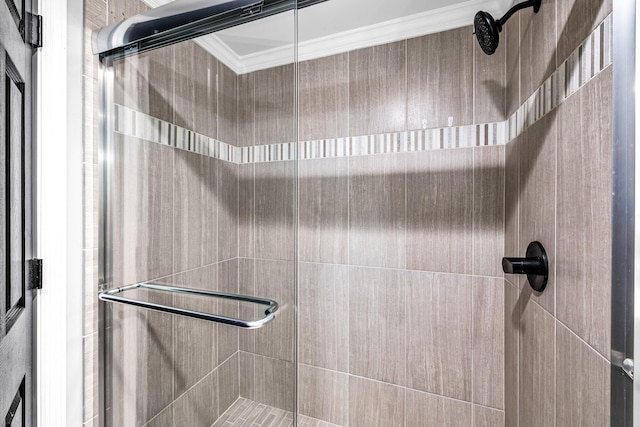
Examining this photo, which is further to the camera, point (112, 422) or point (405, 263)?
point (405, 263)

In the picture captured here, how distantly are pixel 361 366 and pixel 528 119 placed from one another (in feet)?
4.55

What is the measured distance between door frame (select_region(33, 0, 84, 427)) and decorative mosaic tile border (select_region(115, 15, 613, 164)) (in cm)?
16

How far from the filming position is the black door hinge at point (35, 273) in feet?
2.60

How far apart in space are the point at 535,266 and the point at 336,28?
4.78 ft

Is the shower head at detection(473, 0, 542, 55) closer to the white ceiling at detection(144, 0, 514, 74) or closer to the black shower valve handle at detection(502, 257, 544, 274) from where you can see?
the white ceiling at detection(144, 0, 514, 74)

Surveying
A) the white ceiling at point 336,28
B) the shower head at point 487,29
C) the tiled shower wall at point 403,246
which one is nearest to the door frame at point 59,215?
the white ceiling at point 336,28

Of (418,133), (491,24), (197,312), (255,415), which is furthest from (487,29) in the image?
(255,415)

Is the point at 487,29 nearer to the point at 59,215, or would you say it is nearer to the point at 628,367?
the point at 628,367

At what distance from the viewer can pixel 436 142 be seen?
136 centimetres

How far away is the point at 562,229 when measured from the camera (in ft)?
2.36

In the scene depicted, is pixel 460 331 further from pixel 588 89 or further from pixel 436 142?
pixel 588 89

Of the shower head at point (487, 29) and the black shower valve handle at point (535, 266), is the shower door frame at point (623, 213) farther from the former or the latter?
the shower head at point (487, 29)

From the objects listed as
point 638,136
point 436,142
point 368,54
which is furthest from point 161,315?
point 368,54

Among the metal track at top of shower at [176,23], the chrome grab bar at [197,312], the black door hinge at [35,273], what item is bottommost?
the chrome grab bar at [197,312]
